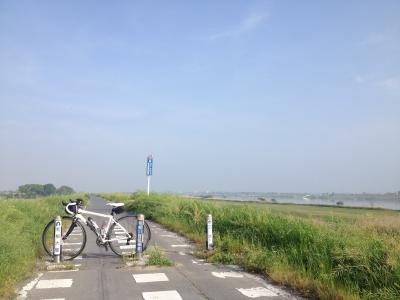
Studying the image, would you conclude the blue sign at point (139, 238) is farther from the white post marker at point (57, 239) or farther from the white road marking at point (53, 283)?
the white road marking at point (53, 283)

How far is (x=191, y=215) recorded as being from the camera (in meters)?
15.4

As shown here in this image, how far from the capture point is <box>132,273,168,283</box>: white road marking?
7258mm

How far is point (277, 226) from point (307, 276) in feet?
9.42

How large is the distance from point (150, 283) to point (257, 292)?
1843 millimetres

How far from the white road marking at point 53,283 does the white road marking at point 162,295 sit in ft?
5.06

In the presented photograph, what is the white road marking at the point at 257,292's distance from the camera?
251 inches

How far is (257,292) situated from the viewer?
21.5 feet

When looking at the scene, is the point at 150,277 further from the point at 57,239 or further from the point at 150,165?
the point at 150,165

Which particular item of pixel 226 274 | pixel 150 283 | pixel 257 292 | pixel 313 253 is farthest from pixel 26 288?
pixel 313 253

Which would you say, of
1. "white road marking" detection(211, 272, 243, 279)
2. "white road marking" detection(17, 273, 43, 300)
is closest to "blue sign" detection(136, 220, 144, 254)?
"white road marking" detection(211, 272, 243, 279)

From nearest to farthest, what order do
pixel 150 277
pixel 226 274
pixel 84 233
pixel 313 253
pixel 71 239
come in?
pixel 150 277, pixel 313 253, pixel 226 274, pixel 84 233, pixel 71 239

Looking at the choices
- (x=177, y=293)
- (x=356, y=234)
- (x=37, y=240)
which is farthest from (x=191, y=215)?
(x=177, y=293)

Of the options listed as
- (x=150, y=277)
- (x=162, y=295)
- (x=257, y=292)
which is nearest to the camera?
(x=162, y=295)

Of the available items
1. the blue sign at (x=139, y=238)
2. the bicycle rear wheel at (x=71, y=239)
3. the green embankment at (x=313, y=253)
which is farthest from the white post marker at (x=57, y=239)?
the green embankment at (x=313, y=253)
